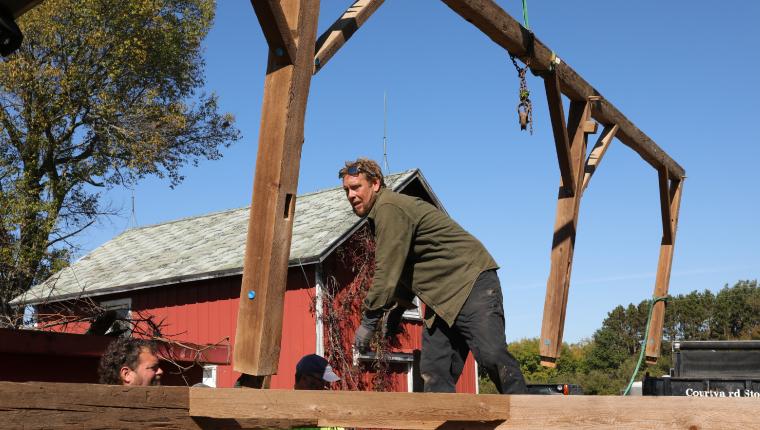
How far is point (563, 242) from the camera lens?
7543mm

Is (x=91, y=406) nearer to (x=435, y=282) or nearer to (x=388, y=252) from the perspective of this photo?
(x=388, y=252)

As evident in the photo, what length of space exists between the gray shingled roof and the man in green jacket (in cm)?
943

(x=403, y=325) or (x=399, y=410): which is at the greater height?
(x=403, y=325)

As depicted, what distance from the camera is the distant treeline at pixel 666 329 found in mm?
38000

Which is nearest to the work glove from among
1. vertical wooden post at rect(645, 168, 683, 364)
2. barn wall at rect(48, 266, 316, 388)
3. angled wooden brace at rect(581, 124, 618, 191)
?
angled wooden brace at rect(581, 124, 618, 191)

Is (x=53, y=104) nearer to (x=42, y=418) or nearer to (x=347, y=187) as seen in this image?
(x=347, y=187)

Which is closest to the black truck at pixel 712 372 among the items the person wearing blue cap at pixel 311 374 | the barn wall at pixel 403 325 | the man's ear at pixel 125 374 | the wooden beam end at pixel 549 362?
the wooden beam end at pixel 549 362

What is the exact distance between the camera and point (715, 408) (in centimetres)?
251

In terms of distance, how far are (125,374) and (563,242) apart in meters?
4.67

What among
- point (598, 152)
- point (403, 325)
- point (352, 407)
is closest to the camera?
point (352, 407)

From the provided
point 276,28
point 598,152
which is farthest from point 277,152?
point 598,152

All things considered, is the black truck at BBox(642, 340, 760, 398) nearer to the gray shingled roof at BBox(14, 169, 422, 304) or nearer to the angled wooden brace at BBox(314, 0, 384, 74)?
the gray shingled roof at BBox(14, 169, 422, 304)

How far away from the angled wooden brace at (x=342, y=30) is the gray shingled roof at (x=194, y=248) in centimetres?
923

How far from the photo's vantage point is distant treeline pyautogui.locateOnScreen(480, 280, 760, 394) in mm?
38000
